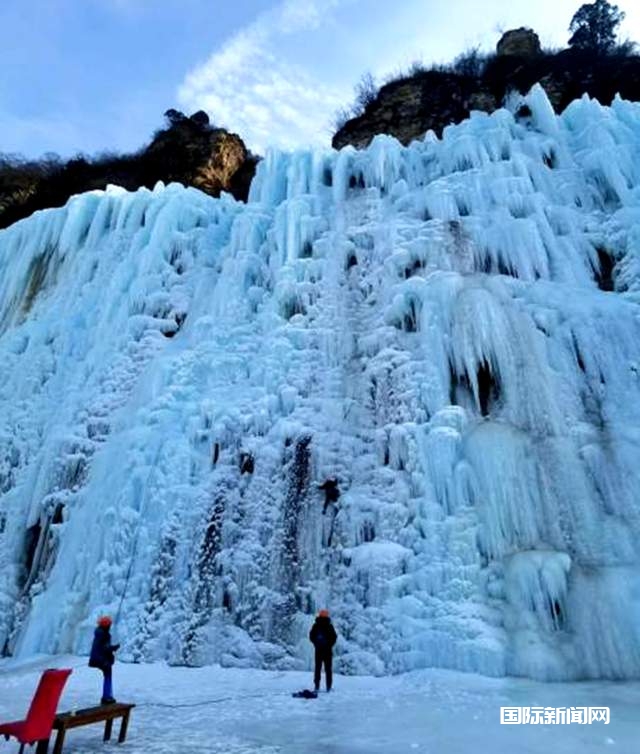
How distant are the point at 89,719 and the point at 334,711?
2.39 m

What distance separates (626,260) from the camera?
11.5 m

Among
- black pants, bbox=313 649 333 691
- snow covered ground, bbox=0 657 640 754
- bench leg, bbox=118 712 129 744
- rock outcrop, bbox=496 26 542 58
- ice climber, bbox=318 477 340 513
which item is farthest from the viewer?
rock outcrop, bbox=496 26 542 58

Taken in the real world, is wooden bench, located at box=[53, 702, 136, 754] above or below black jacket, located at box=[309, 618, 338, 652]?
below

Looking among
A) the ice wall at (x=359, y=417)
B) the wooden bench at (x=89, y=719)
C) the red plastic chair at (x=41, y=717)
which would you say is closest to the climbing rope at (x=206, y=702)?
the wooden bench at (x=89, y=719)

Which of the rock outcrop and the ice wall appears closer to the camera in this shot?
the ice wall

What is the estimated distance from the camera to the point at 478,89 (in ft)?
70.5

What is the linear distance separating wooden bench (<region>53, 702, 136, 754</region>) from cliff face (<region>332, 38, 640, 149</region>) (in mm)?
19518

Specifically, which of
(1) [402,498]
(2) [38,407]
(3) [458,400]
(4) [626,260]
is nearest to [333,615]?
(1) [402,498]

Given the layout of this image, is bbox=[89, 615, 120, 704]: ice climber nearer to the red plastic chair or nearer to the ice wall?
the red plastic chair

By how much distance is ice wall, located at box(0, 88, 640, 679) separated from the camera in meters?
8.22

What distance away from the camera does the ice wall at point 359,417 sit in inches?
324
